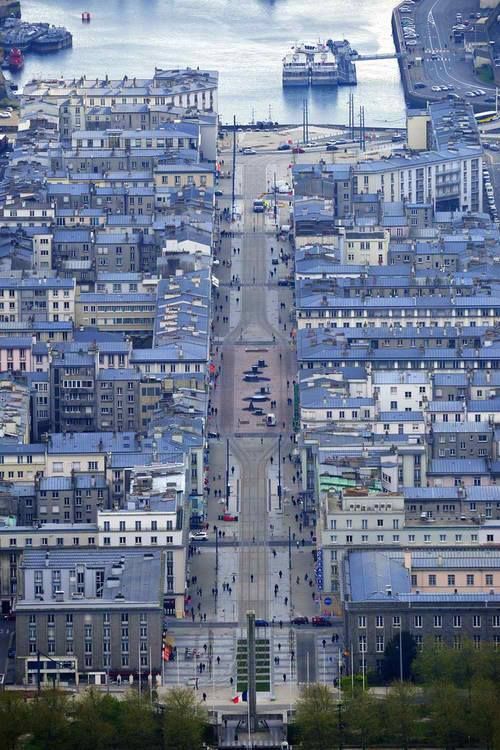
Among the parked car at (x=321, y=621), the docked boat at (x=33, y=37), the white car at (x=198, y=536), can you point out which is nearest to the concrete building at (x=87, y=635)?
the parked car at (x=321, y=621)

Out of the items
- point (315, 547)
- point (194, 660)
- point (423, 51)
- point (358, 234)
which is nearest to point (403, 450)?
point (315, 547)

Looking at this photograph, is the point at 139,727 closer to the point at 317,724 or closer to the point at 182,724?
A: the point at 182,724

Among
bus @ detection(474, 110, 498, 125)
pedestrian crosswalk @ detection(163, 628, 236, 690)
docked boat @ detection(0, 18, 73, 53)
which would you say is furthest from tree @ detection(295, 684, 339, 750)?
docked boat @ detection(0, 18, 73, 53)

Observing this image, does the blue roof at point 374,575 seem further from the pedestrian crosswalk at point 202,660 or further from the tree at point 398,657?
the pedestrian crosswalk at point 202,660

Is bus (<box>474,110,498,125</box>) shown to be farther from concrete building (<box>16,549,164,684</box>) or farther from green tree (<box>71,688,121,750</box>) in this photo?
green tree (<box>71,688,121,750</box>)

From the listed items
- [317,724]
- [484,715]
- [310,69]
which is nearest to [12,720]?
[317,724]

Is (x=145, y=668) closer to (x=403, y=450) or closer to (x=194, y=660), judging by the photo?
(x=194, y=660)
